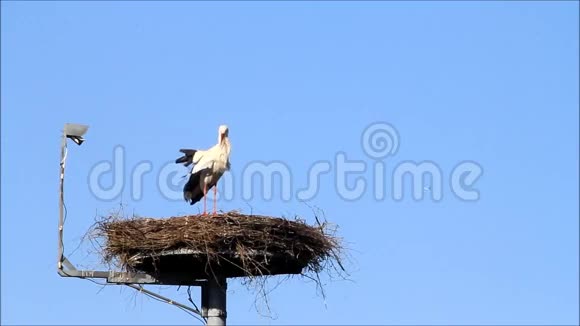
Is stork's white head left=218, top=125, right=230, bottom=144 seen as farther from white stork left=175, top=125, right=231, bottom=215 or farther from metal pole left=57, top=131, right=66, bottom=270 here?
metal pole left=57, top=131, right=66, bottom=270

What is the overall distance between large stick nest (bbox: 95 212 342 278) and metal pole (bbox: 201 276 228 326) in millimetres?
104

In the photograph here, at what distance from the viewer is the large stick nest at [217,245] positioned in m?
9.80

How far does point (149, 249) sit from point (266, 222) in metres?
1.13

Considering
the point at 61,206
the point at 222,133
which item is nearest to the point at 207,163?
the point at 222,133

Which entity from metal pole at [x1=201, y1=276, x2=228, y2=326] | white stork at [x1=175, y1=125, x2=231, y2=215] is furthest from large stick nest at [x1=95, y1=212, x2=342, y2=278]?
white stork at [x1=175, y1=125, x2=231, y2=215]

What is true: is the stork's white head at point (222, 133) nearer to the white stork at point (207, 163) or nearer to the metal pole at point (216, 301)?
the white stork at point (207, 163)

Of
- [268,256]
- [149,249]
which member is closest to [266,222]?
[268,256]

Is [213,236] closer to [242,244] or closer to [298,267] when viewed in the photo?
[242,244]

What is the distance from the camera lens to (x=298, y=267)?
10.4 meters

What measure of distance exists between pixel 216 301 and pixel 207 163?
2357 mm

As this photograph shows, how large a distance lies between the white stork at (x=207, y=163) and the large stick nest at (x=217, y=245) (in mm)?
1532

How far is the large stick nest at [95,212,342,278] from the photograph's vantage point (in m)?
9.80

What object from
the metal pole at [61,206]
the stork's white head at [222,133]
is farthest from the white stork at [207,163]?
the metal pole at [61,206]

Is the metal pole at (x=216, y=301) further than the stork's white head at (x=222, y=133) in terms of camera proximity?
No
